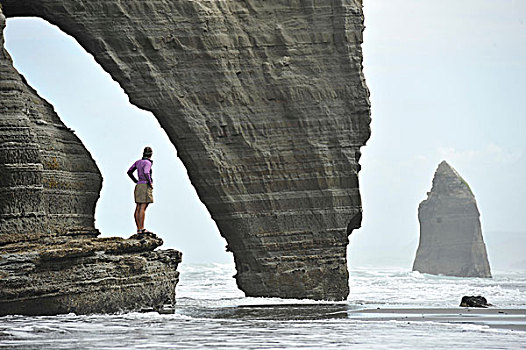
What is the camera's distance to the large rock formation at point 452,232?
62656 mm

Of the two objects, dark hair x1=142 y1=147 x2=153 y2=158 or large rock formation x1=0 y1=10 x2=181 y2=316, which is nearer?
large rock formation x1=0 y1=10 x2=181 y2=316

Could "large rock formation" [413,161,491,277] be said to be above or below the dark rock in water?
above

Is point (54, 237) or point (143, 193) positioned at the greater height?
point (143, 193)

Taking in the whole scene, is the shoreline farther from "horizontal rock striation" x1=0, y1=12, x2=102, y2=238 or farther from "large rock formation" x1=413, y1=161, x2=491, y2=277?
"large rock formation" x1=413, y1=161, x2=491, y2=277

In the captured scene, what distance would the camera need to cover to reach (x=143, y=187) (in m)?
17.0

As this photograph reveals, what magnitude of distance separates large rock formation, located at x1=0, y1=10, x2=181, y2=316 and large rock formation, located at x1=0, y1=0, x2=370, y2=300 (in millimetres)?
2306

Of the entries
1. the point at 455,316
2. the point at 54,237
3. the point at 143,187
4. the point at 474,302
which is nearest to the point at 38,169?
the point at 54,237

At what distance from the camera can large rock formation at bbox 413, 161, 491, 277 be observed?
6266 centimetres

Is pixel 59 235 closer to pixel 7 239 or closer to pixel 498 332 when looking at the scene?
pixel 7 239

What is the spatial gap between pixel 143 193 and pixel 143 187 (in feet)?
0.37

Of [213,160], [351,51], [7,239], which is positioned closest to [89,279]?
[7,239]

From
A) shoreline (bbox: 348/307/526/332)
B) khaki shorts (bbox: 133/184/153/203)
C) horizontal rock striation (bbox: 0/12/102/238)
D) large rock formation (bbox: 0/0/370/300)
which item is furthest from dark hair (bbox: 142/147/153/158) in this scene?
shoreline (bbox: 348/307/526/332)

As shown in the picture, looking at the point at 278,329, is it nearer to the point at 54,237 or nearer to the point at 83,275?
the point at 83,275

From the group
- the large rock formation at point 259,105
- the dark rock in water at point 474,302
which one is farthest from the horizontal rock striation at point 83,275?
the dark rock in water at point 474,302
